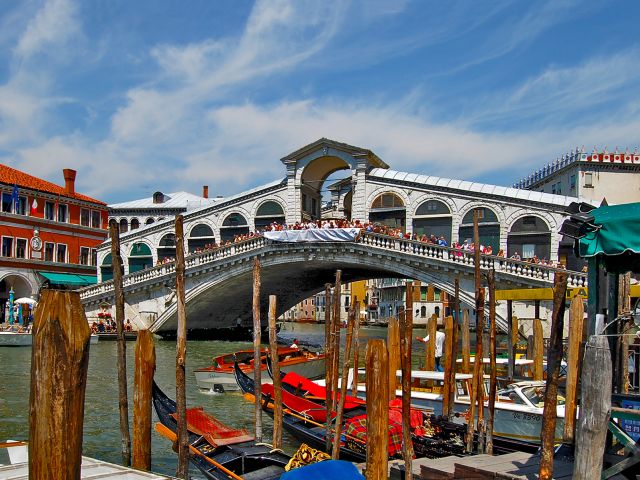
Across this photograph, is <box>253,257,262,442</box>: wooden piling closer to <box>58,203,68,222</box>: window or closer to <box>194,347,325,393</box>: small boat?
<box>194,347,325,393</box>: small boat

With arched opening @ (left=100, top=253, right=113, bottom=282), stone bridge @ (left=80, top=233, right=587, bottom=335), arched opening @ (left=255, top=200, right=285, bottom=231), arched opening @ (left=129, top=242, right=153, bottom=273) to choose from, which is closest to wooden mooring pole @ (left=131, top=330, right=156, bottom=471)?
stone bridge @ (left=80, top=233, right=587, bottom=335)

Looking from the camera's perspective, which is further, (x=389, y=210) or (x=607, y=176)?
(x=607, y=176)

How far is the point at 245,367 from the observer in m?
12.2

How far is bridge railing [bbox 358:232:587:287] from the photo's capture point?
53.6ft

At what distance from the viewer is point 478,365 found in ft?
21.2

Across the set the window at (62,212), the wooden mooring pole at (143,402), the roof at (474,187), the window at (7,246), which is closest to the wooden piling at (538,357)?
the wooden mooring pole at (143,402)

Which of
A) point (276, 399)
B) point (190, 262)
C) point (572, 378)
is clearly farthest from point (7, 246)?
point (572, 378)

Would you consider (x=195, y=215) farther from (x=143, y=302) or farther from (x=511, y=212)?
(x=511, y=212)

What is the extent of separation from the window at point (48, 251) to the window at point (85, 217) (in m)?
1.74

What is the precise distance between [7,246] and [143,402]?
20.2m

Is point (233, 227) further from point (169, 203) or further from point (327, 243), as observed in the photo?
point (169, 203)

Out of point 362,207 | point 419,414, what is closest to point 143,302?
point 362,207

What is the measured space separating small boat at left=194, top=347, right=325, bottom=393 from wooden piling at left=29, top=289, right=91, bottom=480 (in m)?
9.33

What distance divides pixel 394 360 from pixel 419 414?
166cm
